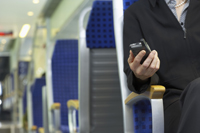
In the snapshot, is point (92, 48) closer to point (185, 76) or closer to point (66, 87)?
point (185, 76)

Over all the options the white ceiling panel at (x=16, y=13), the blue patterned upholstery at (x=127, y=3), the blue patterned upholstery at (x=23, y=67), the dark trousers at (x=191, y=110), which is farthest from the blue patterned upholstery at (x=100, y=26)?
the blue patterned upholstery at (x=23, y=67)

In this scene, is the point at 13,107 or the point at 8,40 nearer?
the point at 8,40

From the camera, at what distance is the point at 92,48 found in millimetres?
2584

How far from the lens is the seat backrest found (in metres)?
2.54

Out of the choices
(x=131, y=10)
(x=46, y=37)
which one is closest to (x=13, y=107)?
(x=46, y=37)

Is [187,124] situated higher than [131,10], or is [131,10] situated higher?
[131,10]

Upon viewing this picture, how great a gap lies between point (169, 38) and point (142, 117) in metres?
0.42

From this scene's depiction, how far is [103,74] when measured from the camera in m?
2.61

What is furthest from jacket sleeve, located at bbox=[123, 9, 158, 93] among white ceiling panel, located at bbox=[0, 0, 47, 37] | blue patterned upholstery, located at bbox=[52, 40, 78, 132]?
white ceiling panel, located at bbox=[0, 0, 47, 37]

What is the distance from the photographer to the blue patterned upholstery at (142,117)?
1.78 m

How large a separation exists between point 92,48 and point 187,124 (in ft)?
4.90

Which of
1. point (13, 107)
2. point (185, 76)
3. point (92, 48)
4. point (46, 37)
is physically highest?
point (46, 37)

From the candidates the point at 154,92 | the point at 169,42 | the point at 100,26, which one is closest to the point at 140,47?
the point at 154,92

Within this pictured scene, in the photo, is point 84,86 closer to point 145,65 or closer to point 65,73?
point 145,65
